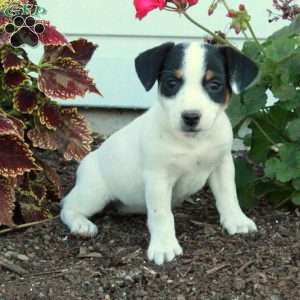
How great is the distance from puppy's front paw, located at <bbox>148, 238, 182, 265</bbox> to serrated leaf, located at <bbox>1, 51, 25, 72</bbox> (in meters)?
1.22

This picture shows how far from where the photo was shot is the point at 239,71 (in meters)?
4.14

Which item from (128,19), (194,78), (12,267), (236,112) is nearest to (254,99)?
(236,112)

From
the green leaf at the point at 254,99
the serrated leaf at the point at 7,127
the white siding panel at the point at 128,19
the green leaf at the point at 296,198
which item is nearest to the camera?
the serrated leaf at the point at 7,127

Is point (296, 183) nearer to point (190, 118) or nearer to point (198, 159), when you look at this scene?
point (198, 159)

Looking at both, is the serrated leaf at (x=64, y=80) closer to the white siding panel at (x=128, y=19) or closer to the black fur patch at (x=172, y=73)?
the black fur patch at (x=172, y=73)

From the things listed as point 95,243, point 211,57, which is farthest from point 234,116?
point 95,243

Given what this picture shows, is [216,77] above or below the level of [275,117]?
above

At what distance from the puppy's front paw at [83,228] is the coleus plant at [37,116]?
0.98 feet

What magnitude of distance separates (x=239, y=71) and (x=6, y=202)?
4.63ft

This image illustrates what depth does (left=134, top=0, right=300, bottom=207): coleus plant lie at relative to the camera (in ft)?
14.5

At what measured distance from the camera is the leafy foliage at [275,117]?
450 centimetres

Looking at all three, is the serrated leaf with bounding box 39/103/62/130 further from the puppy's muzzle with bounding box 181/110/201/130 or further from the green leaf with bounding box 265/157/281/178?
the green leaf with bounding box 265/157/281/178

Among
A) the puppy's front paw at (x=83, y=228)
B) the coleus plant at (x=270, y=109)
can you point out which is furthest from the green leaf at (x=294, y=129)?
the puppy's front paw at (x=83, y=228)

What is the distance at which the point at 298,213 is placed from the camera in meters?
4.84
